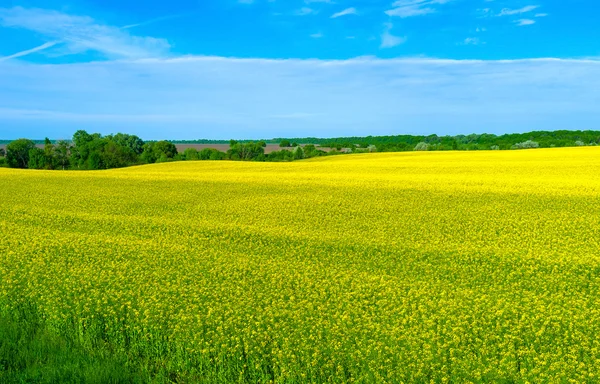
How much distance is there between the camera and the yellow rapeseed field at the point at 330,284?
22.0ft

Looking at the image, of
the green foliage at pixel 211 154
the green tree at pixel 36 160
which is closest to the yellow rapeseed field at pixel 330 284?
the green foliage at pixel 211 154

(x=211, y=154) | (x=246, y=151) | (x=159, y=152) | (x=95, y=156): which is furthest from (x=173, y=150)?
(x=95, y=156)

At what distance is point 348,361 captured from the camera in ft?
21.7

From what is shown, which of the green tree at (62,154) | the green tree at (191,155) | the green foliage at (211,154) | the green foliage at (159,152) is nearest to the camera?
the green tree at (62,154)

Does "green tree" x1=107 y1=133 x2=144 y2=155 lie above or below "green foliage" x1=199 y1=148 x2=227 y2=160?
above

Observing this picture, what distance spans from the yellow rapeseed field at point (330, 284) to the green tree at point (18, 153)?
289ft

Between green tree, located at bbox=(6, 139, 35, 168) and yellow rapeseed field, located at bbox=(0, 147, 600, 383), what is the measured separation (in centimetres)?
8815

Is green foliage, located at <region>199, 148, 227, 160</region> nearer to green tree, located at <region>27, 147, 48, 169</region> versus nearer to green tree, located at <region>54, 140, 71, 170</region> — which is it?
green tree, located at <region>54, 140, 71, 170</region>

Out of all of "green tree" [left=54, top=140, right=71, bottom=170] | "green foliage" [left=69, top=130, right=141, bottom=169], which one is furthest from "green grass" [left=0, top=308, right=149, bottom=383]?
"green tree" [left=54, top=140, right=71, bottom=170]

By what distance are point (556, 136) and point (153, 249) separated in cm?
11568

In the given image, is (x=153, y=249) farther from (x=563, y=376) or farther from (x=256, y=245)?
(x=563, y=376)

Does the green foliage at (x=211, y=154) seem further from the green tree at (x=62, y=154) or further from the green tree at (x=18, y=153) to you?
the green tree at (x=18, y=153)

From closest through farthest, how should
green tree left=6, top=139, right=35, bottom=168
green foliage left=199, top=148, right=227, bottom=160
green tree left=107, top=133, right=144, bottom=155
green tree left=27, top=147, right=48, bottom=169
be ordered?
green tree left=27, top=147, right=48, bottom=169 → green tree left=6, top=139, right=35, bottom=168 → green foliage left=199, top=148, right=227, bottom=160 → green tree left=107, top=133, right=144, bottom=155

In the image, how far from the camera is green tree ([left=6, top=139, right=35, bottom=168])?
317 ft
